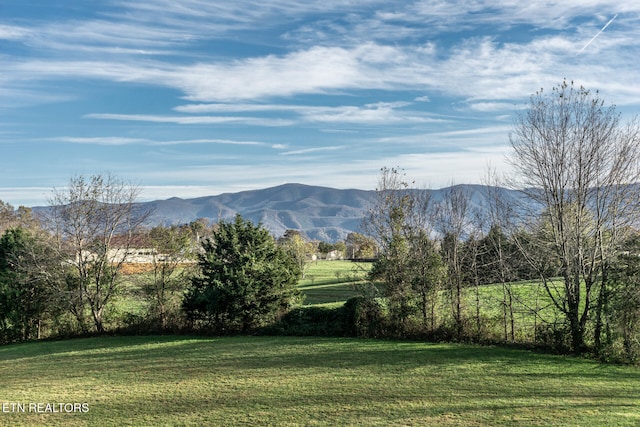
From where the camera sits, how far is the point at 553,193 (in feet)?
43.2

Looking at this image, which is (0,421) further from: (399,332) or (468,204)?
(468,204)

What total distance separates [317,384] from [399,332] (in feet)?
20.1

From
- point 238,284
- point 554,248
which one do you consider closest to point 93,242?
point 238,284

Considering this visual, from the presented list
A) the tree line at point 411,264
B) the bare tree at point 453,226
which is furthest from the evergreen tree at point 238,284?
the bare tree at point 453,226

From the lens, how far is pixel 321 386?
9.98 metres

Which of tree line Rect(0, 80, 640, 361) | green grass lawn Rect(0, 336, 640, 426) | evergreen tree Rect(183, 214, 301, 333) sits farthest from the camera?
evergreen tree Rect(183, 214, 301, 333)

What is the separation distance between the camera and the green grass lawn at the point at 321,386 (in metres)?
8.20

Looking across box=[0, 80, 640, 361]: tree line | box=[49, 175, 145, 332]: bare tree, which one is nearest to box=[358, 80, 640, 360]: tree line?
box=[0, 80, 640, 361]: tree line

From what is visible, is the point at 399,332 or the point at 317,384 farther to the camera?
the point at 399,332

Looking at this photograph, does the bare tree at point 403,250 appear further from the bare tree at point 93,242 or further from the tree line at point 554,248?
the bare tree at point 93,242

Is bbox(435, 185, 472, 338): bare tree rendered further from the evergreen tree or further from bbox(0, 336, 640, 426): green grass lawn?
the evergreen tree

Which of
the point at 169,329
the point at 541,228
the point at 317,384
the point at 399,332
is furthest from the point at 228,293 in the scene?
the point at 541,228

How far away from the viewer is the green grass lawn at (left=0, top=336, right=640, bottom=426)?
820 cm

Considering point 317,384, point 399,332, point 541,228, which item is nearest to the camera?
point 317,384
